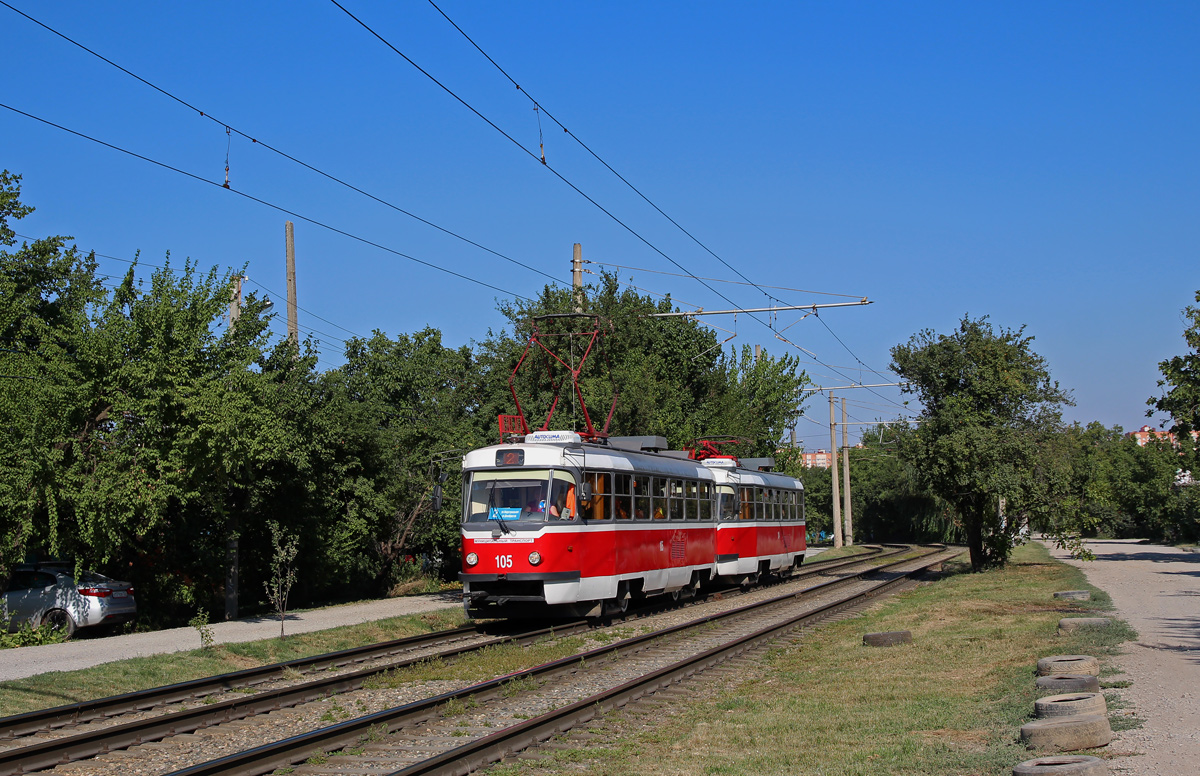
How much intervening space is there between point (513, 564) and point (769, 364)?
38.6 m

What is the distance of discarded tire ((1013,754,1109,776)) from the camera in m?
6.54

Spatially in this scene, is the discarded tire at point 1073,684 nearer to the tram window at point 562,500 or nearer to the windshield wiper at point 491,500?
the tram window at point 562,500

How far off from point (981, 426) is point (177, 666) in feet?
74.6

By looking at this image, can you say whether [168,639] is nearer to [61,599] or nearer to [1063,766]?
[61,599]

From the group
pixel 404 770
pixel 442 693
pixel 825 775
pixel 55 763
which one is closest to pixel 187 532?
pixel 442 693

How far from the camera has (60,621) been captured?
18.9m

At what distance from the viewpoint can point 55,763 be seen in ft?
27.6

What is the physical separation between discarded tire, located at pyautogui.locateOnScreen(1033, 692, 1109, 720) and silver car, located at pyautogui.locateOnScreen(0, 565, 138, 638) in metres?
16.2

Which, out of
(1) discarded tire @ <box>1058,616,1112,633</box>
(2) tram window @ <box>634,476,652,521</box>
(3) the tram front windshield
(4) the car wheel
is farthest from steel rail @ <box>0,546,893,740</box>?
(1) discarded tire @ <box>1058,616,1112,633</box>

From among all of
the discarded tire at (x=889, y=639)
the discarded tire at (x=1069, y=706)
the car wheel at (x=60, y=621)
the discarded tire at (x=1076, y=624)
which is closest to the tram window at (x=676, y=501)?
the discarded tire at (x=889, y=639)

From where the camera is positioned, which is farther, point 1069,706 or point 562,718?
point 562,718

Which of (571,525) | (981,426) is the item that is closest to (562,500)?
(571,525)

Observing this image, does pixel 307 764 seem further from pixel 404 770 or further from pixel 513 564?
pixel 513 564

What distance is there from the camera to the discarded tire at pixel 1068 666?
35.3 ft
